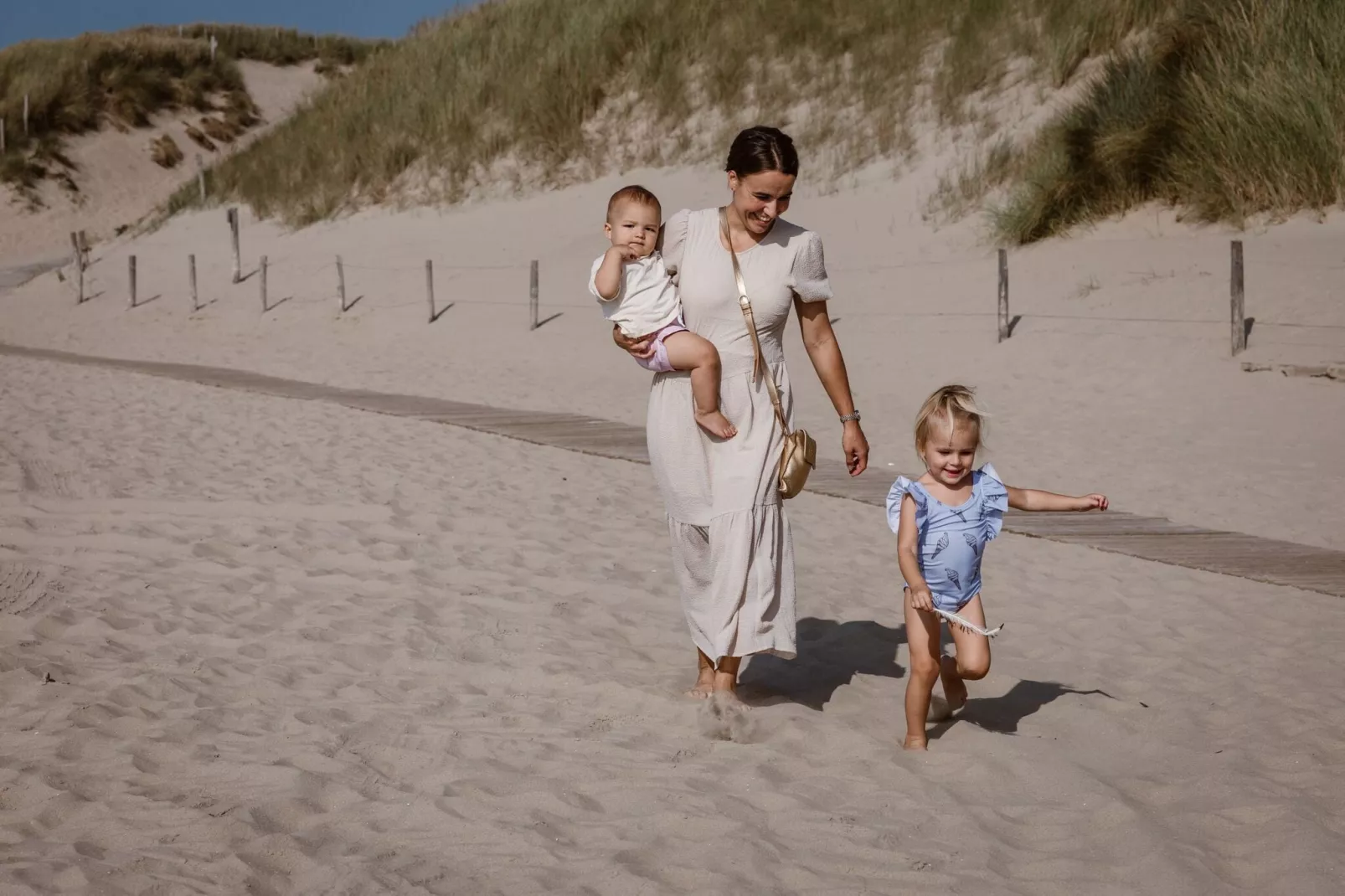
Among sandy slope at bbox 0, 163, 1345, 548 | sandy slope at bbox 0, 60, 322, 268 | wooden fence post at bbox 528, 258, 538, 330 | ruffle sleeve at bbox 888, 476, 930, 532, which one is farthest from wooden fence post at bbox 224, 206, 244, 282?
ruffle sleeve at bbox 888, 476, 930, 532

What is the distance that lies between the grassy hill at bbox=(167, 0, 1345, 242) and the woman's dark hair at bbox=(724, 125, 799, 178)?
12962 millimetres

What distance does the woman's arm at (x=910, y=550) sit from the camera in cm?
402

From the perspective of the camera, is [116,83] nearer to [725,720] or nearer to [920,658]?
[725,720]

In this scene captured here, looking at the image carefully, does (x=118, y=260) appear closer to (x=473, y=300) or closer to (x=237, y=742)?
(x=473, y=300)

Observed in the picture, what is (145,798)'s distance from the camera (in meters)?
3.76

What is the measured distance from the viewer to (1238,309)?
13086 millimetres

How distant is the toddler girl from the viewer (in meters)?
4.07

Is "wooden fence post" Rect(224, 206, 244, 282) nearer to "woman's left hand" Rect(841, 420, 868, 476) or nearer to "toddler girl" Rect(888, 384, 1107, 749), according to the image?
"woman's left hand" Rect(841, 420, 868, 476)

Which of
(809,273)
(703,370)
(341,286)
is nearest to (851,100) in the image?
(341,286)

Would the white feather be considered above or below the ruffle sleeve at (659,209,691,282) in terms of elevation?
below

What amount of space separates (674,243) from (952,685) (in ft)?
5.47

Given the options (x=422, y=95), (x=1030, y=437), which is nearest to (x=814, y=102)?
(x=422, y=95)

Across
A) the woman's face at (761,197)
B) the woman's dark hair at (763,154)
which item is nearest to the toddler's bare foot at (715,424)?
the woman's face at (761,197)

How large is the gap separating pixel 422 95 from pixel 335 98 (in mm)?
4410
